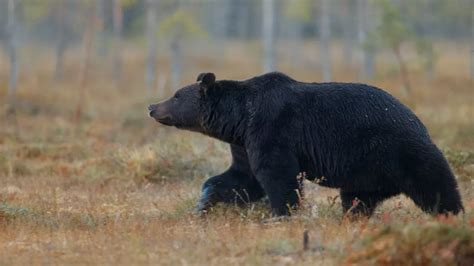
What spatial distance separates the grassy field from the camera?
780 cm

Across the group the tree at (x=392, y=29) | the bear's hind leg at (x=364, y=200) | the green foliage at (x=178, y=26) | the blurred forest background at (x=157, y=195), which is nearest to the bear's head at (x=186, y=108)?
the blurred forest background at (x=157, y=195)

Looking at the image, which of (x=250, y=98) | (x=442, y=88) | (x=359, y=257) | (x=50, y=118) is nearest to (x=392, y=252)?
(x=359, y=257)

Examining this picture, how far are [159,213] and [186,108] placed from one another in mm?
1347

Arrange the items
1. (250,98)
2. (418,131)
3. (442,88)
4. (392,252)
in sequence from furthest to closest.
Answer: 1. (442,88)
2. (250,98)
3. (418,131)
4. (392,252)

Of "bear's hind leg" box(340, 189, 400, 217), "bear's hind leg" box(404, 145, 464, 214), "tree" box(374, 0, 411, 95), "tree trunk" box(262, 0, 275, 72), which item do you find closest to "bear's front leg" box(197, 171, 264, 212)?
"bear's hind leg" box(340, 189, 400, 217)

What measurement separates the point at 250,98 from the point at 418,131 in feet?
6.81

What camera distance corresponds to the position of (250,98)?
10.7 meters

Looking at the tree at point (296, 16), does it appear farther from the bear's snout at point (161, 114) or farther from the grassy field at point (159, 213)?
the bear's snout at point (161, 114)

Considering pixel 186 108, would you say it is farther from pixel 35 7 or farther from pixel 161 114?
pixel 35 7

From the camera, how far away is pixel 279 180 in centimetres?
1014

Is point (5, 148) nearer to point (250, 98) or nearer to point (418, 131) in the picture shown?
point (250, 98)

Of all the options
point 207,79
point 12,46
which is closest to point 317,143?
point 207,79

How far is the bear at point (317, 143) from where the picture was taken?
9.59 m

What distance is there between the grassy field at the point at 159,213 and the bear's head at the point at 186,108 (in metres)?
1.09
